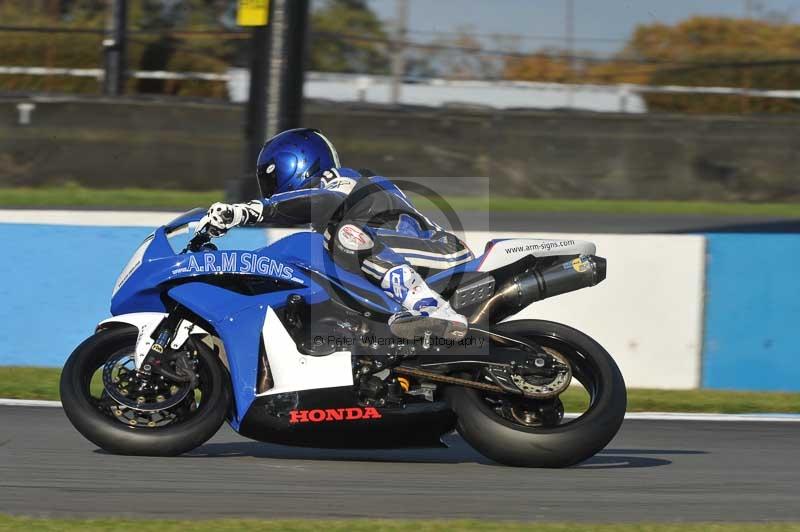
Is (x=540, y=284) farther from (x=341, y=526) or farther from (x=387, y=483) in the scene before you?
(x=341, y=526)

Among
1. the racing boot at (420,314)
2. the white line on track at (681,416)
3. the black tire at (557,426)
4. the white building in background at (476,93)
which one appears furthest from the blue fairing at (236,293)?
the white building in background at (476,93)

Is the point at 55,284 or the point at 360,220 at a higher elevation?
the point at 360,220

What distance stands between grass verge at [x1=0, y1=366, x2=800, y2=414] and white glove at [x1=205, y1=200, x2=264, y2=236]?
2.64m

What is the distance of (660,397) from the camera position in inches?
322

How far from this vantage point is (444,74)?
20.8m

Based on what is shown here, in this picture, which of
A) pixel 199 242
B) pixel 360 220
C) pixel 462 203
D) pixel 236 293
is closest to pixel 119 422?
pixel 236 293

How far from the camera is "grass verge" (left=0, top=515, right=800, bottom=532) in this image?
4633mm

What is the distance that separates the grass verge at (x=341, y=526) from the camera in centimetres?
463

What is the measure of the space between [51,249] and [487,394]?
3988 mm

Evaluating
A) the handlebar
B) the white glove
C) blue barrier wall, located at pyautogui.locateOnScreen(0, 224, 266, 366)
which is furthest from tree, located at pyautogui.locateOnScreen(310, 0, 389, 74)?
the white glove

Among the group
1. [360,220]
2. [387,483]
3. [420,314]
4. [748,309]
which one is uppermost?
[360,220]

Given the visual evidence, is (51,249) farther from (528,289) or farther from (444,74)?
(444,74)

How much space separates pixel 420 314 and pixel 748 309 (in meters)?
3.77

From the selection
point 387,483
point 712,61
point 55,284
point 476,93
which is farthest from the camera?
point 712,61
